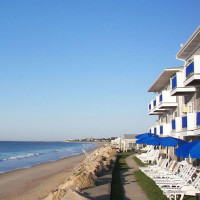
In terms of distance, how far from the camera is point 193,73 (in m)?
15.1

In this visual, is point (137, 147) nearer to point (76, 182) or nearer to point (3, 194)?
point (3, 194)

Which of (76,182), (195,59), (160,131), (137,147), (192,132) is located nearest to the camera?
(76,182)

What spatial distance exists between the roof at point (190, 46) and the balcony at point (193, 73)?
142 centimetres

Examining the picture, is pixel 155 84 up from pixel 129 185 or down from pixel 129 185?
up

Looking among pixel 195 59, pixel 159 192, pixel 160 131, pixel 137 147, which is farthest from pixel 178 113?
pixel 137 147

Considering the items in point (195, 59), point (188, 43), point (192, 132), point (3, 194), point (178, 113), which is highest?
point (188, 43)

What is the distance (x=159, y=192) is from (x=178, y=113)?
33.4 feet

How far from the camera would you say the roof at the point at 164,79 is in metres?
23.1

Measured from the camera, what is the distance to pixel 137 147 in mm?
51625

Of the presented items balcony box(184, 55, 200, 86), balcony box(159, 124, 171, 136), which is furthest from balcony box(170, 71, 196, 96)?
balcony box(159, 124, 171, 136)

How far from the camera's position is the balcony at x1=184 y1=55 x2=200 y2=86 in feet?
48.2

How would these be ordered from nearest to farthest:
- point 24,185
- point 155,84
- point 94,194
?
point 94,194, point 24,185, point 155,84

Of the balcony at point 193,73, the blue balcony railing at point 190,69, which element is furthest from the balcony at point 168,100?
the blue balcony railing at point 190,69

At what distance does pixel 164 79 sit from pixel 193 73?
11.0 metres
